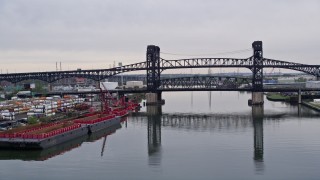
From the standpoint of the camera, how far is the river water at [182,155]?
68.4ft

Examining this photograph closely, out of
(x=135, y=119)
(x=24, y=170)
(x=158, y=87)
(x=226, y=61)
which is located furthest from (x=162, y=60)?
(x=24, y=170)

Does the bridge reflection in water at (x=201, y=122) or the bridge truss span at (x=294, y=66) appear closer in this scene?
the bridge reflection in water at (x=201, y=122)

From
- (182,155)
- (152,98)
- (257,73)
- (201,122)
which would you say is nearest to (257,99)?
(257,73)

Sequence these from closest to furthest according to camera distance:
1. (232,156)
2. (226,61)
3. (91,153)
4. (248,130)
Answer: (232,156)
(91,153)
(248,130)
(226,61)

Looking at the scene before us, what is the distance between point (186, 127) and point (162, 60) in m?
35.7

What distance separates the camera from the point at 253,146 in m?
28.4

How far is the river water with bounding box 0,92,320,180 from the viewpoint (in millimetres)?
20859

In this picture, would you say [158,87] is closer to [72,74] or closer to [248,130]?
[72,74]

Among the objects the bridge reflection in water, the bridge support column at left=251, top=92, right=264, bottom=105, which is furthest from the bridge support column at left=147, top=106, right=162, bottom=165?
the bridge support column at left=251, top=92, right=264, bottom=105

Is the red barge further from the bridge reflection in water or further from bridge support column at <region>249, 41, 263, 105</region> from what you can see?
bridge support column at <region>249, 41, 263, 105</region>

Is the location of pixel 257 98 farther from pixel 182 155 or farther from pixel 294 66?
pixel 182 155

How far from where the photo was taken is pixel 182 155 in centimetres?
2517

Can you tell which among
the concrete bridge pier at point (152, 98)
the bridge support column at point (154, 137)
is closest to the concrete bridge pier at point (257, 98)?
the concrete bridge pier at point (152, 98)

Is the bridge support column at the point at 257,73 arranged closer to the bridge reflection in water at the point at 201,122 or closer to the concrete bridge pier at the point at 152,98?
the bridge reflection in water at the point at 201,122
